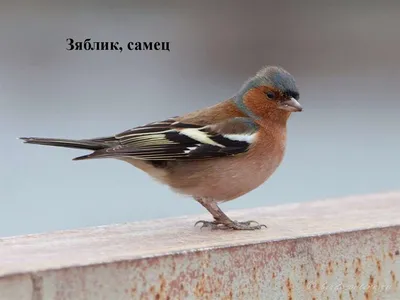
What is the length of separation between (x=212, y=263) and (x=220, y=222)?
3.65 feet

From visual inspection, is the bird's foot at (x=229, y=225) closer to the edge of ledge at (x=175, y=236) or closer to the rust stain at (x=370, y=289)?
the edge of ledge at (x=175, y=236)

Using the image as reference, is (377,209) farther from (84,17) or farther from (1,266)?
(84,17)

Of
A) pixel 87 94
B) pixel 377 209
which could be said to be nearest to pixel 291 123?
pixel 87 94

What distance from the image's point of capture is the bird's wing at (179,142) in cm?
432

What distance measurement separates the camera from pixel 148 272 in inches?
111

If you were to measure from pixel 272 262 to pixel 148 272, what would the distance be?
464mm

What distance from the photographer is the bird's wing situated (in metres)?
4.32

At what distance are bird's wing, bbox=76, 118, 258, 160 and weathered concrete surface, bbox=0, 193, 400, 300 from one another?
74cm

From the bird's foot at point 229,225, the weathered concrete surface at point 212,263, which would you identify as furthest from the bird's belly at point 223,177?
the weathered concrete surface at point 212,263

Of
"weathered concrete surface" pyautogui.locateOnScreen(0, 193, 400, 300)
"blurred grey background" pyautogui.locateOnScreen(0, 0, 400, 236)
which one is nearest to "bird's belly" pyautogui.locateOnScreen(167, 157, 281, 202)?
"weathered concrete surface" pyautogui.locateOnScreen(0, 193, 400, 300)

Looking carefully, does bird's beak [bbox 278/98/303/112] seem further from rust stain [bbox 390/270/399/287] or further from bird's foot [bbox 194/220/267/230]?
rust stain [bbox 390/270/399/287]

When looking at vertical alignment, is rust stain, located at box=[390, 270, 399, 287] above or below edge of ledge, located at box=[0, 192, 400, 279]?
below

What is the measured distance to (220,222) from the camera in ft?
13.4

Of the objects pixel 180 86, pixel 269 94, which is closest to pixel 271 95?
pixel 269 94
